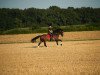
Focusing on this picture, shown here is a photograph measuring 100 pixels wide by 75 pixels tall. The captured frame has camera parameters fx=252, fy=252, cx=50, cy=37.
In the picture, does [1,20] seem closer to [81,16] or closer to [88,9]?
[81,16]

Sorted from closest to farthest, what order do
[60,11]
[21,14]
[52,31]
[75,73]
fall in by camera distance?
[75,73] < [52,31] < [21,14] < [60,11]

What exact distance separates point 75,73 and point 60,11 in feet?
299

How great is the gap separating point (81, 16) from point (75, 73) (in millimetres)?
92464

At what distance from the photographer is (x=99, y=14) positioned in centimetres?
10269

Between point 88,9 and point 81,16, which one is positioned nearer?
point 81,16

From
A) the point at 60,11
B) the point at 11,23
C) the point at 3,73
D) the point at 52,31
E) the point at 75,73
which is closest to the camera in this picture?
the point at 75,73

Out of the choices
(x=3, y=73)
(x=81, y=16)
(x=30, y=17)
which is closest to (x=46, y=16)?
(x=30, y=17)

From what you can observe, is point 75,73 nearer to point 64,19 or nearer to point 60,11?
point 64,19

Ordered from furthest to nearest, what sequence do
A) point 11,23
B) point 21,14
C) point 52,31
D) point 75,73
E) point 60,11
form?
point 60,11 → point 21,14 → point 11,23 → point 52,31 → point 75,73

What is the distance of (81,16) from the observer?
102000 millimetres

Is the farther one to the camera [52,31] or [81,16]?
[81,16]

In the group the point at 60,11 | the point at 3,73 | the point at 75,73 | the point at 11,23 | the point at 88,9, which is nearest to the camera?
the point at 75,73

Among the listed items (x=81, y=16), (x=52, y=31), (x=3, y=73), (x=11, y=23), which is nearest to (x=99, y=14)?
(x=81, y=16)

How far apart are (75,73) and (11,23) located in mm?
62668
